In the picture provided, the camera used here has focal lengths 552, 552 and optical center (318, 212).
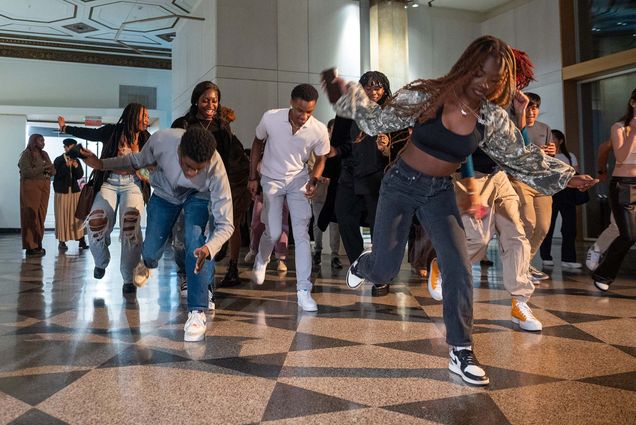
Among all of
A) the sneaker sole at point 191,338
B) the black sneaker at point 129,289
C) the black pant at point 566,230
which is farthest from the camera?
the black pant at point 566,230

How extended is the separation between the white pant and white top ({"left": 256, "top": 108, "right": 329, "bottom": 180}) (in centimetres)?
6

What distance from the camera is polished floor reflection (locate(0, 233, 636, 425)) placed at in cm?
176

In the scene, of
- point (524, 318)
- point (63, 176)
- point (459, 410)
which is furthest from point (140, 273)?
point (63, 176)

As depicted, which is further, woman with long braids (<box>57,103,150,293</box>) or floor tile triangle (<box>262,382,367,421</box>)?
woman with long braids (<box>57,103,150,293</box>)

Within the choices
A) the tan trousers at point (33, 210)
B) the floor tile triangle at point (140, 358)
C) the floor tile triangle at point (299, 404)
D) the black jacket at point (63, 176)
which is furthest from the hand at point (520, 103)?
the black jacket at point (63, 176)

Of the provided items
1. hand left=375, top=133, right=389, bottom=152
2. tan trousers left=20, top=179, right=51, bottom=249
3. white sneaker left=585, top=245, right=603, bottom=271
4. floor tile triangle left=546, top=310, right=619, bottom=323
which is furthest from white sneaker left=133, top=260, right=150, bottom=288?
tan trousers left=20, top=179, right=51, bottom=249

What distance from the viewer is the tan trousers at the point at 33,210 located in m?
8.28

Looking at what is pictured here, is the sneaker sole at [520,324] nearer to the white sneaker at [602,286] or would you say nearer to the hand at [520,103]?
the hand at [520,103]

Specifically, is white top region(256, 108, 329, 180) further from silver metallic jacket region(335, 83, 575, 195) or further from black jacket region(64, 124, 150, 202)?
silver metallic jacket region(335, 83, 575, 195)

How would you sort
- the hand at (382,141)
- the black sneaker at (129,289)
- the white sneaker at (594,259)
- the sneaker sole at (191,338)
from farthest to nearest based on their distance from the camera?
the white sneaker at (594,259)
the black sneaker at (129,289)
the hand at (382,141)
the sneaker sole at (191,338)

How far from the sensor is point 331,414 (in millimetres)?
1728

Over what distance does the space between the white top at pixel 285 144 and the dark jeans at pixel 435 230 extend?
4.51 feet

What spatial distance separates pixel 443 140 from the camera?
2141 millimetres

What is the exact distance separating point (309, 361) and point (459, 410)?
2.47 feet
